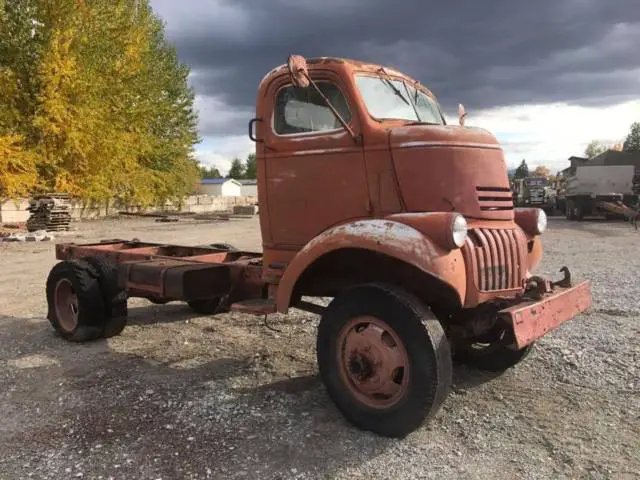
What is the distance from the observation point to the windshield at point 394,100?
4.69m

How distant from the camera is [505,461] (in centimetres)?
360

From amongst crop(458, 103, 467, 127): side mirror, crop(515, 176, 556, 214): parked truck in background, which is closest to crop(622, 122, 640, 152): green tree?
crop(515, 176, 556, 214): parked truck in background

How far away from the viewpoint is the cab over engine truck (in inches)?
150

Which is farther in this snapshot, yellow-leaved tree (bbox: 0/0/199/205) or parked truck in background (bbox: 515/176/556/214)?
parked truck in background (bbox: 515/176/556/214)

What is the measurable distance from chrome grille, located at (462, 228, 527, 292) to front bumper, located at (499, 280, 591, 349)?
0.22 m

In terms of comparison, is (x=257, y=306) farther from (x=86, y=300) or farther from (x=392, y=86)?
(x=86, y=300)

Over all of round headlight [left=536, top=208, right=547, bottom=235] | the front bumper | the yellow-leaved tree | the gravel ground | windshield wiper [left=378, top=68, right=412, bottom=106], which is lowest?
the gravel ground

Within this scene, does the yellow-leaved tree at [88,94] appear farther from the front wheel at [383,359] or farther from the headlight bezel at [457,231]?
the headlight bezel at [457,231]

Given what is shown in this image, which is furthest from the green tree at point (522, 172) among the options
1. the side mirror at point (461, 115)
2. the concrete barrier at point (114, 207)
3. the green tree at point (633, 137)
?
the side mirror at point (461, 115)

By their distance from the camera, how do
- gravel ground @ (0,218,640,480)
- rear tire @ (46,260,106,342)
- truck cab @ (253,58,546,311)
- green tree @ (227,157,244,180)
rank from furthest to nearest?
1. green tree @ (227,157,244,180)
2. rear tire @ (46,260,106,342)
3. truck cab @ (253,58,546,311)
4. gravel ground @ (0,218,640,480)

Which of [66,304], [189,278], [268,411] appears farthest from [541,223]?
[66,304]

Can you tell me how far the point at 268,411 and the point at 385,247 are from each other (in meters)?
1.61

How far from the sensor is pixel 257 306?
4.97m

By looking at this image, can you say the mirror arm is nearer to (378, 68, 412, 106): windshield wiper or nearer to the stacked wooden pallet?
(378, 68, 412, 106): windshield wiper
